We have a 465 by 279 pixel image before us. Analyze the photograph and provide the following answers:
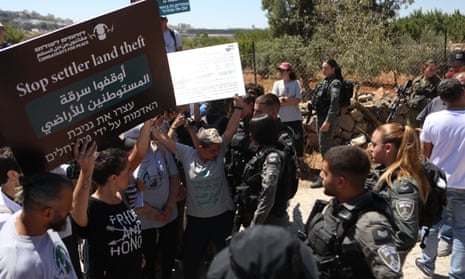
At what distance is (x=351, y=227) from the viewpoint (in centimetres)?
227

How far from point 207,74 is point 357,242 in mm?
2031

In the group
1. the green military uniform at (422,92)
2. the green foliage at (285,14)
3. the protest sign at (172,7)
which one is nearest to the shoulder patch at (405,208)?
the protest sign at (172,7)

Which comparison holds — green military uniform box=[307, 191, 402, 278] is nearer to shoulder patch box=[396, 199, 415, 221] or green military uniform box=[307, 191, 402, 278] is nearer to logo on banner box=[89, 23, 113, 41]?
shoulder patch box=[396, 199, 415, 221]

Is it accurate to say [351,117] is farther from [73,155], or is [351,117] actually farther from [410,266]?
[73,155]

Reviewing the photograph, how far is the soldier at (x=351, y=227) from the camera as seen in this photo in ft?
7.04

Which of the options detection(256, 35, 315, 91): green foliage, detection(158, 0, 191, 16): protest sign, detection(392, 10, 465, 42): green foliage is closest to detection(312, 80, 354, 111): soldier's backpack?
detection(158, 0, 191, 16): protest sign

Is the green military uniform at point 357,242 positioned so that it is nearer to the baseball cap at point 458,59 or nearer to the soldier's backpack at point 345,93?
the soldier's backpack at point 345,93

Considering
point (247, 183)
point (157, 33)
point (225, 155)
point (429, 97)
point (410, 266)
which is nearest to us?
point (157, 33)

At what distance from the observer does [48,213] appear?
2.07 meters

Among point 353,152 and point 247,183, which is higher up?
point 353,152

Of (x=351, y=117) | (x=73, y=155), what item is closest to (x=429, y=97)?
(x=351, y=117)

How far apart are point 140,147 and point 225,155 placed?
0.94 metres

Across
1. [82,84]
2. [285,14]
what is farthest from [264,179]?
[285,14]

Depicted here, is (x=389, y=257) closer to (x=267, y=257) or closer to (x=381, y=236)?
(x=381, y=236)
